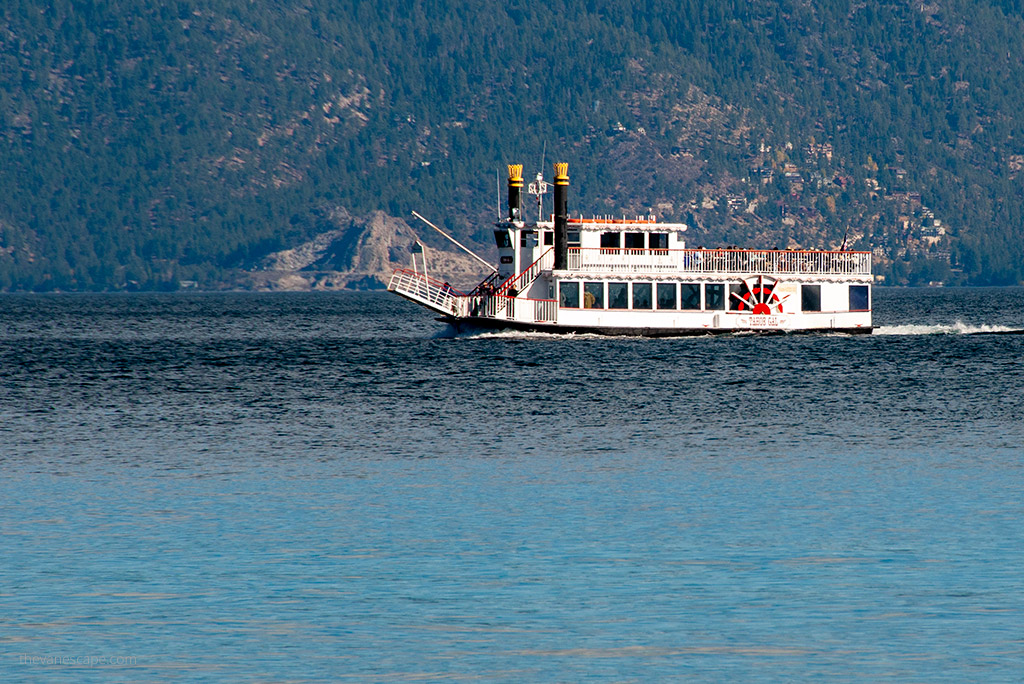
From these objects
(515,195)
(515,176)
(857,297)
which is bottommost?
(857,297)

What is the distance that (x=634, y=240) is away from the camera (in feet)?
251

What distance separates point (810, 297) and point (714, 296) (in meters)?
5.27

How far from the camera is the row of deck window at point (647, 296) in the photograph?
251 feet

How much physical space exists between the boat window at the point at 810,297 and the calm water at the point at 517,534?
22006 millimetres

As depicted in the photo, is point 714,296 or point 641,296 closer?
point 641,296

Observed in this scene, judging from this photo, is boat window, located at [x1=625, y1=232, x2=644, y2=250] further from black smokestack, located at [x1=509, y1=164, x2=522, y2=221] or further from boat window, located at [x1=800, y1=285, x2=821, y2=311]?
boat window, located at [x1=800, y1=285, x2=821, y2=311]

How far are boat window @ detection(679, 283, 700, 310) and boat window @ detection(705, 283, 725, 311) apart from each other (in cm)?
52

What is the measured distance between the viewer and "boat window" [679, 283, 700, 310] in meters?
77.1

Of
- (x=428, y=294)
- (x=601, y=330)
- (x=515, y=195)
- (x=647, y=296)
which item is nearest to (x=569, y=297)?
(x=601, y=330)

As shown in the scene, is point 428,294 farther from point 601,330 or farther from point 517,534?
point 517,534

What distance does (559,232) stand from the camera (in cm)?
7619

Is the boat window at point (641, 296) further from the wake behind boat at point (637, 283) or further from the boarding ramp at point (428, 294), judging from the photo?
the boarding ramp at point (428, 294)

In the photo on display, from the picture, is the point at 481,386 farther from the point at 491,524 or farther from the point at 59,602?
the point at 59,602

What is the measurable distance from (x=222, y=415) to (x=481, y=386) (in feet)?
42.9
